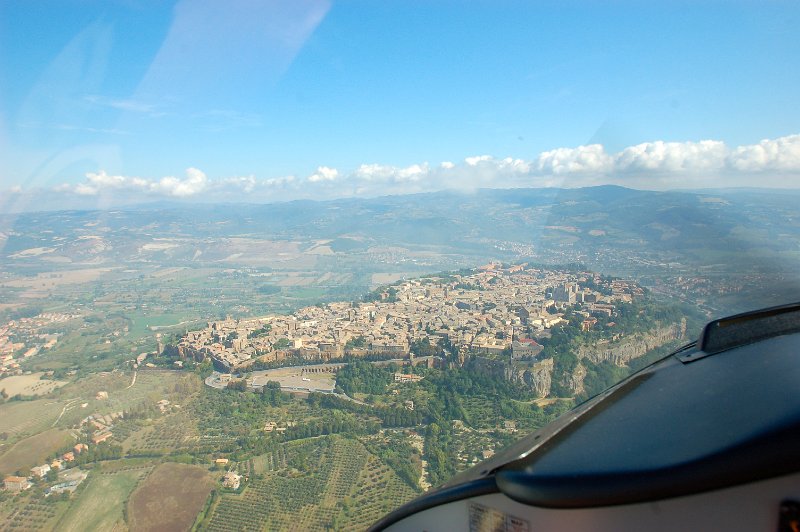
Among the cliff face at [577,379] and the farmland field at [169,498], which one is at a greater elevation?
the cliff face at [577,379]

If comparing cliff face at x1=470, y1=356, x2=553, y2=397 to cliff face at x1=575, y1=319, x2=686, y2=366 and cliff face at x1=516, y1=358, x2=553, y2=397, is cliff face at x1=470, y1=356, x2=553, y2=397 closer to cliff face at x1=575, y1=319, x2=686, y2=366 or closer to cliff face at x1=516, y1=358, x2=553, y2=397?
cliff face at x1=516, y1=358, x2=553, y2=397

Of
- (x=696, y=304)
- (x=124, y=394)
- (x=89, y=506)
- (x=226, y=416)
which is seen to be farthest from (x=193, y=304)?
(x=696, y=304)

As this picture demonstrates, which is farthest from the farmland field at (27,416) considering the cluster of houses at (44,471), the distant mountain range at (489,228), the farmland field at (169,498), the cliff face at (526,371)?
the distant mountain range at (489,228)

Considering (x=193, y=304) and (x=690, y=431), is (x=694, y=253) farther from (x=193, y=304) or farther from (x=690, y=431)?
(x=193, y=304)

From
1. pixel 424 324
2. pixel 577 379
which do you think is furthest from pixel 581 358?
pixel 424 324

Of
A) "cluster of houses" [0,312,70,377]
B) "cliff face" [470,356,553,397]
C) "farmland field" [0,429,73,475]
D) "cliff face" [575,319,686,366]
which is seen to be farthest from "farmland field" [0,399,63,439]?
"cliff face" [575,319,686,366]

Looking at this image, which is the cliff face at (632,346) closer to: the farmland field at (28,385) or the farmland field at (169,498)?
the farmland field at (169,498)
